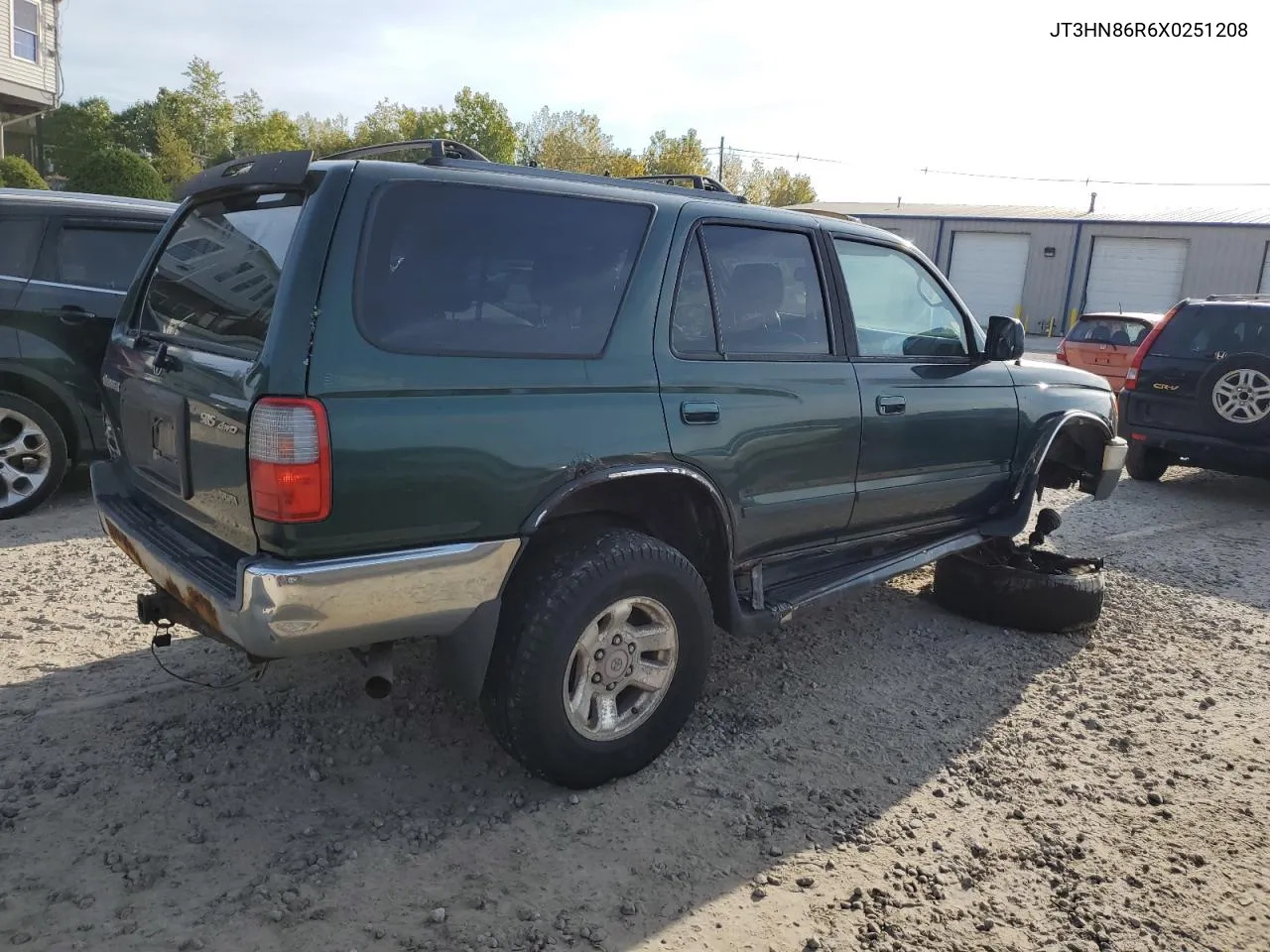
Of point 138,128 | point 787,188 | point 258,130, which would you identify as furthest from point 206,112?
point 787,188

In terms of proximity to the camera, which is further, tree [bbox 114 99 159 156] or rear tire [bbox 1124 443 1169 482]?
tree [bbox 114 99 159 156]

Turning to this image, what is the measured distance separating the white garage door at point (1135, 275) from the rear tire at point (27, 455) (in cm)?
3320

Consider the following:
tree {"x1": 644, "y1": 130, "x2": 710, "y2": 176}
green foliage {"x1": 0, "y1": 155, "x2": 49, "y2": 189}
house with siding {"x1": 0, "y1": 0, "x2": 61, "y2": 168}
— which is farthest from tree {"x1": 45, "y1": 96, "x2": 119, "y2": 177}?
tree {"x1": 644, "y1": 130, "x2": 710, "y2": 176}

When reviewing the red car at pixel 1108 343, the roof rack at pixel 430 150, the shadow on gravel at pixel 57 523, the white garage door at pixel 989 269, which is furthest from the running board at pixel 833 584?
the white garage door at pixel 989 269

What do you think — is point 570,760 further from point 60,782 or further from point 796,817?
point 60,782

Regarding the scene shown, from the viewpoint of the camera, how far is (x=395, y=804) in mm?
3045

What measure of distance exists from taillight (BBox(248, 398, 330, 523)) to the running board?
1.66 meters

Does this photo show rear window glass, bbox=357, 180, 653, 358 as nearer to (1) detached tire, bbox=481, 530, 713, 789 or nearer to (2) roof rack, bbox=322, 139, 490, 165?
(2) roof rack, bbox=322, 139, 490, 165

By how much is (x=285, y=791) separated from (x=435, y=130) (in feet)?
165

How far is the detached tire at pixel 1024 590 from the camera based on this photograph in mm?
4660

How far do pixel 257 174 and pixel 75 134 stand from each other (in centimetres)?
4927

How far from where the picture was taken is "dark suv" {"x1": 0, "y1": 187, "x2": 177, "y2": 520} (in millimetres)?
5730

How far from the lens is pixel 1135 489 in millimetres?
8352

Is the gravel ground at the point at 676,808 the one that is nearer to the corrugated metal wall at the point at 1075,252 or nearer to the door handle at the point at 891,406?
the door handle at the point at 891,406
